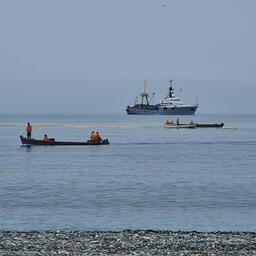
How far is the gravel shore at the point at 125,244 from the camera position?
20141 millimetres

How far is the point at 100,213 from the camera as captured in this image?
35375 mm

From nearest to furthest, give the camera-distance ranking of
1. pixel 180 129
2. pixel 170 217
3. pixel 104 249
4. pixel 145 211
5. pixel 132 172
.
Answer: pixel 104 249
pixel 170 217
pixel 145 211
pixel 132 172
pixel 180 129

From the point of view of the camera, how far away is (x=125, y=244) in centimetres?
2138

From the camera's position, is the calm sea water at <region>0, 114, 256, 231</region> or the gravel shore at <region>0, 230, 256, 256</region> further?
the calm sea water at <region>0, 114, 256, 231</region>

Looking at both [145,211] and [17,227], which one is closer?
[17,227]

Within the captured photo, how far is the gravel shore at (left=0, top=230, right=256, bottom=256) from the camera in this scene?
66.1 ft

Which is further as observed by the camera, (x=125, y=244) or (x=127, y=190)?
(x=127, y=190)

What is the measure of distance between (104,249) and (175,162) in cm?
5239

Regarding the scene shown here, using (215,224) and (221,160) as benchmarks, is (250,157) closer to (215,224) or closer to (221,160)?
(221,160)

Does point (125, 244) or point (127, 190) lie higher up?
point (125, 244)

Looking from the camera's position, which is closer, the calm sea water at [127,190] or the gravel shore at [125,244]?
the gravel shore at [125,244]

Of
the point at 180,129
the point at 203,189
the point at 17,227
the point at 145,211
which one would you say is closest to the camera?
the point at 17,227

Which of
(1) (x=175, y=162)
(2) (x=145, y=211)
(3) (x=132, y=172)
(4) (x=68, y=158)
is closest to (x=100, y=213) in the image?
(2) (x=145, y=211)

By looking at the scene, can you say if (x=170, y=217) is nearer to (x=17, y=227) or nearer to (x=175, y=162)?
(x=17, y=227)
